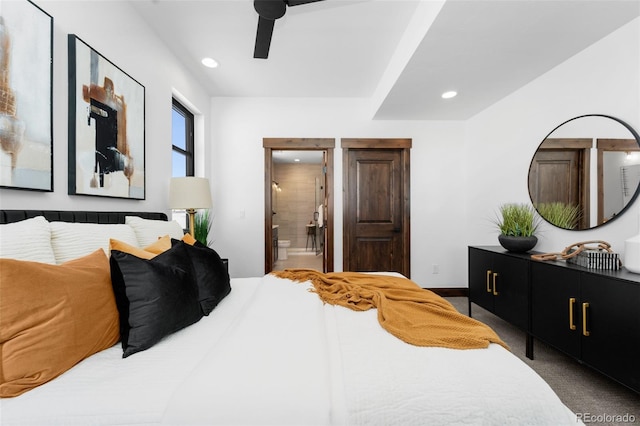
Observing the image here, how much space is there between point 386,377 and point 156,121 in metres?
2.68

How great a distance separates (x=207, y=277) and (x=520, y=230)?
2.70m

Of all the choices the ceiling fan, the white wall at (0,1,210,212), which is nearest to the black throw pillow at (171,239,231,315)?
the white wall at (0,1,210,212)

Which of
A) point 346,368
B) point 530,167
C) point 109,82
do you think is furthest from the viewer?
point 530,167

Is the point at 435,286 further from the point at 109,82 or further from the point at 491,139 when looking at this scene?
the point at 109,82

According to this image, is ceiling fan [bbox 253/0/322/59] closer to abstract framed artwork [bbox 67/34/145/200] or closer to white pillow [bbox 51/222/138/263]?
abstract framed artwork [bbox 67/34/145/200]

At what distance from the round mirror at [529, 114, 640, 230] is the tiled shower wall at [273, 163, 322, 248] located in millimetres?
5772

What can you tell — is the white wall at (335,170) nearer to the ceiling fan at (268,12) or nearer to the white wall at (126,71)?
the white wall at (126,71)

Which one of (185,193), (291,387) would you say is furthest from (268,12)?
(291,387)

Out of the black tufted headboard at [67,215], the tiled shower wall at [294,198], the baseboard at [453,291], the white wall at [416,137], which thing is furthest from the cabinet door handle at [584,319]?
the tiled shower wall at [294,198]

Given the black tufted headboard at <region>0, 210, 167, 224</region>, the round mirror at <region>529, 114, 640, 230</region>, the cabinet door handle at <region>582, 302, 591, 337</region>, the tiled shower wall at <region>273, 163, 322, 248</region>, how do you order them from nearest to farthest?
the black tufted headboard at <region>0, 210, 167, 224</region>, the cabinet door handle at <region>582, 302, 591, 337</region>, the round mirror at <region>529, 114, 640, 230</region>, the tiled shower wall at <region>273, 163, 322, 248</region>

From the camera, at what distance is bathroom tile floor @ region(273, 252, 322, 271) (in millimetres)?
5836

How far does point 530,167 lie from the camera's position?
2.71 meters

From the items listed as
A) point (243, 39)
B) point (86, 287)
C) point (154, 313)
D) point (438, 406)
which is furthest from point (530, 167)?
point (86, 287)

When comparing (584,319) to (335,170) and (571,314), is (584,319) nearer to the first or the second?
(571,314)
